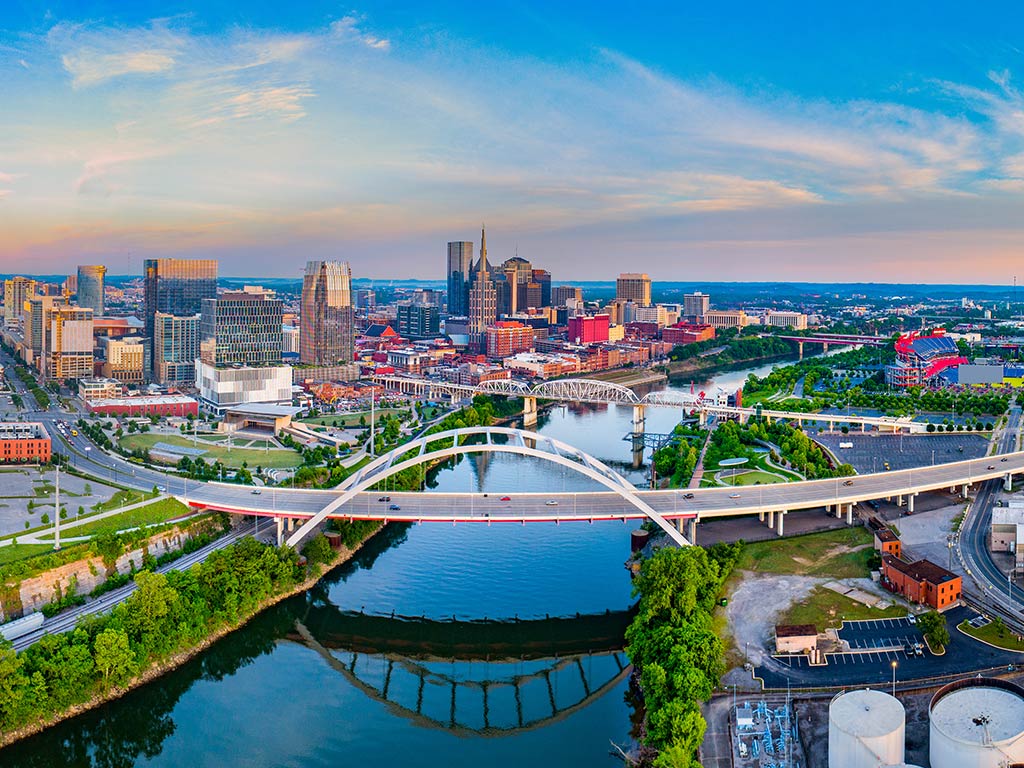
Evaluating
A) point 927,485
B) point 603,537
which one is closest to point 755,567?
point 603,537

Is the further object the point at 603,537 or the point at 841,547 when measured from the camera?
the point at 603,537

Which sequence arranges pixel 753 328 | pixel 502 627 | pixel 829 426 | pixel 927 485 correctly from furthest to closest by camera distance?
pixel 753 328 < pixel 829 426 < pixel 927 485 < pixel 502 627

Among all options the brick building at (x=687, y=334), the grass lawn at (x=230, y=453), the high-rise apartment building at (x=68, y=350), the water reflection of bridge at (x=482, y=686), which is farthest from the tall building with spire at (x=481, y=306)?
the water reflection of bridge at (x=482, y=686)

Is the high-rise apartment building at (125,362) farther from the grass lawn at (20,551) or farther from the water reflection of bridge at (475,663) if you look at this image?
the water reflection of bridge at (475,663)

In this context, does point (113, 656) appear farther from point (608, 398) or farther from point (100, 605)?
point (608, 398)

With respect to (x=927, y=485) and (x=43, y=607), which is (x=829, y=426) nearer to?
(x=927, y=485)
